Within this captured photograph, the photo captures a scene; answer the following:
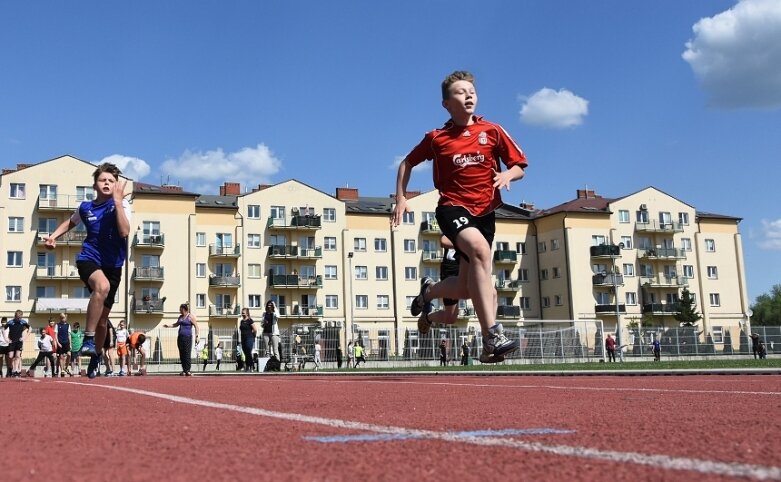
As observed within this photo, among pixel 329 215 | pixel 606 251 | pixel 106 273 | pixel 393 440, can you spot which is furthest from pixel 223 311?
pixel 393 440

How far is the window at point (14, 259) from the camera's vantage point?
6228 cm

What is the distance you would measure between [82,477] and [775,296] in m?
146

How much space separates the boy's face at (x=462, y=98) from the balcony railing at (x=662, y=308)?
7433 cm

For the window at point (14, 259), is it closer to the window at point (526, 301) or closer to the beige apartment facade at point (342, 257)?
the beige apartment facade at point (342, 257)

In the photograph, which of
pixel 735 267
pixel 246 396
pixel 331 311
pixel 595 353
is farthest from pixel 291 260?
pixel 246 396

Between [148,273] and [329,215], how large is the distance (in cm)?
1721

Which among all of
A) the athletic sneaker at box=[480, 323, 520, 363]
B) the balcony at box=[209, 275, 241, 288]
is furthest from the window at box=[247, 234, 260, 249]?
the athletic sneaker at box=[480, 323, 520, 363]

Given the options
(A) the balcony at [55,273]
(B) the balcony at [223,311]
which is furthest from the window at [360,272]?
(A) the balcony at [55,273]

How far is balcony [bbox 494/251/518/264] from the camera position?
76.3 m

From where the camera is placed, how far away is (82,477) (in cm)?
226

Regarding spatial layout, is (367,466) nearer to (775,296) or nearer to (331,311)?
(331,311)

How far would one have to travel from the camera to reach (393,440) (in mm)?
2959

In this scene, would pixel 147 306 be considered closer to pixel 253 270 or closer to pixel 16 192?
pixel 253 270

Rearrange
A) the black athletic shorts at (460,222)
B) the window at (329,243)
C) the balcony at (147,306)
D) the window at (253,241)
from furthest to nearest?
the window at (329,243), the window at (253,241), the balcony at (147,306), the black athletic shorts at (460,222)
